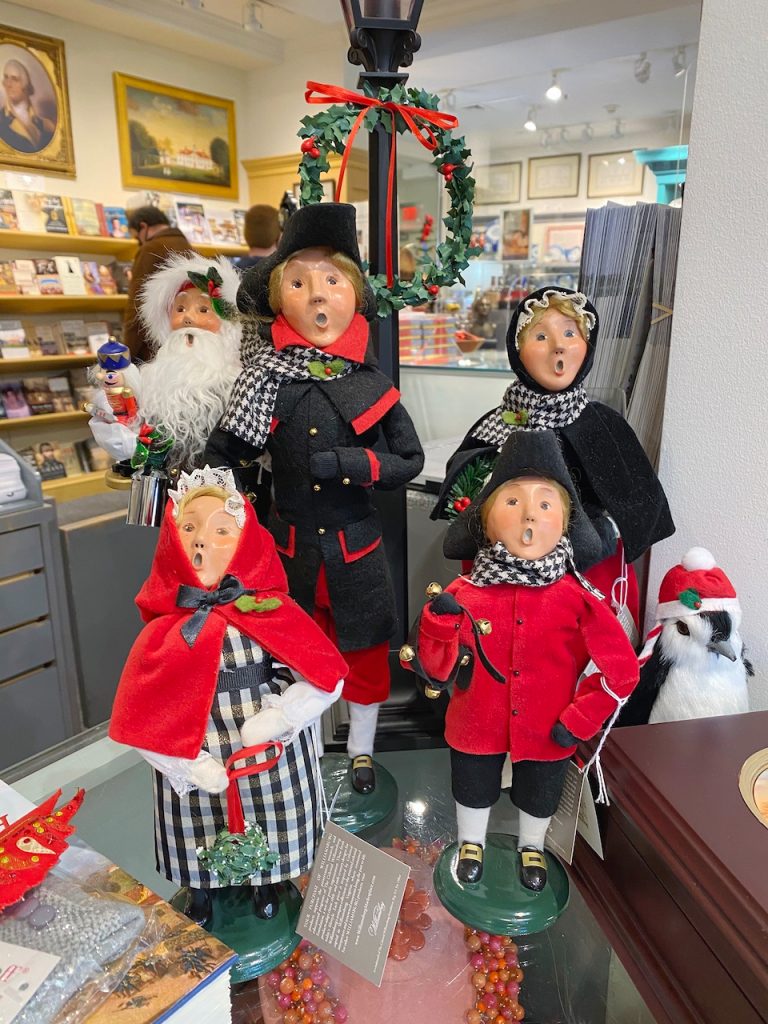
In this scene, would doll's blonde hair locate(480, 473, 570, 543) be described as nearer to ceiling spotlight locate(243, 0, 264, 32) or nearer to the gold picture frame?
ceiling spotlight locate(243, 0, 264, 32)

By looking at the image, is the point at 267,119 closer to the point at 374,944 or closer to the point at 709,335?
the point at 709,335

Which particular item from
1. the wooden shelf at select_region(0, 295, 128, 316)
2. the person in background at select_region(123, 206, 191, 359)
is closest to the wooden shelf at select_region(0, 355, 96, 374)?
the wooden shelf at select_region(0, 295, 128, 316)

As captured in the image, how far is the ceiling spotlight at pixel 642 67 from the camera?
8.71 feet

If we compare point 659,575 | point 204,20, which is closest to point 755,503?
point 659,575

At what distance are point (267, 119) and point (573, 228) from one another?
2181mm

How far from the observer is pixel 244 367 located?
45.8 inches

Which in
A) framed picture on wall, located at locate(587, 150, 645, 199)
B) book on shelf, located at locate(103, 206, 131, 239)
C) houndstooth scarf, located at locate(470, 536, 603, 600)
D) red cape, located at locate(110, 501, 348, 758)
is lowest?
red cape, located at locate(110, 501, 348, 758)

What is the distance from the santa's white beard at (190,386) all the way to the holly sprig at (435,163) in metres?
0.26

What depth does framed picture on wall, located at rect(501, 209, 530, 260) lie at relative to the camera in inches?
136

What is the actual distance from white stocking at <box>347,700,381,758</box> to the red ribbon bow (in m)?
0.73

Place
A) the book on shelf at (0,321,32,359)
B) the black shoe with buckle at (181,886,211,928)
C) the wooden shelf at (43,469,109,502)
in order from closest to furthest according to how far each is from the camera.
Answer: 1. the black shoe with buckle at (181,886,211,928)
2. the book on shelf at (0,321,32,359)
3. the wooden shelf at (43,469,109,502)

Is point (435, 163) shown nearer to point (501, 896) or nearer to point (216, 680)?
point (216, 680)

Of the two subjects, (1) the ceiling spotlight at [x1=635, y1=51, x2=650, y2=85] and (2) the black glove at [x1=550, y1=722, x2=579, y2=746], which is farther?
(1) the ceiling spotlight at [x1=635, y1=51, x2=650, y2=85]

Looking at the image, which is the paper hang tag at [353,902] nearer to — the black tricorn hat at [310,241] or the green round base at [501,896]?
the green round base at [501,896]
